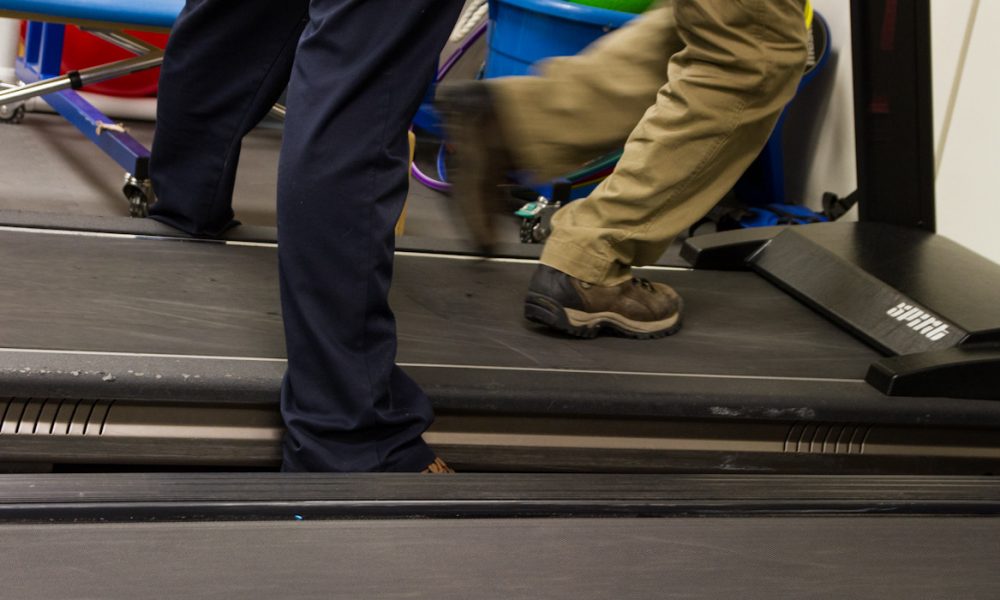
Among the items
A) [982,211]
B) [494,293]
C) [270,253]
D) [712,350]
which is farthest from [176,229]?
[982,211]

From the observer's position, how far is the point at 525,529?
1.15m

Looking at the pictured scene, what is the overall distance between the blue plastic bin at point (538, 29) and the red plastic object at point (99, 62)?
1.21m

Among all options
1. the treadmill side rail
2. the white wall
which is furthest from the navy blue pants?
the white wall

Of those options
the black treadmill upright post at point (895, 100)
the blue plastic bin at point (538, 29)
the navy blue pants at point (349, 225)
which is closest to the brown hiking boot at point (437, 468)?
the navy blue pants at point (349, 225)

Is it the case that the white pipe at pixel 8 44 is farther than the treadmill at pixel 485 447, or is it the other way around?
the white pipe at pixel 8 44

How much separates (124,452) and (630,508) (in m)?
0.61

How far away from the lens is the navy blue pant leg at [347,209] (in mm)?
1202

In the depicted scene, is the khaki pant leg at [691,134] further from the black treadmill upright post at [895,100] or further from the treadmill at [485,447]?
the black treadmill upright post at [895,100]

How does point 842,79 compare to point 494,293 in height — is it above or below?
above

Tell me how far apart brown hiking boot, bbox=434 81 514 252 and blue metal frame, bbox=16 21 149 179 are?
1088 millimetres

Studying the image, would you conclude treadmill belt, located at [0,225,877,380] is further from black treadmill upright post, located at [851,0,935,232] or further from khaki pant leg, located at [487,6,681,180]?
black treadmill upright post, located at [851,0,935,232]

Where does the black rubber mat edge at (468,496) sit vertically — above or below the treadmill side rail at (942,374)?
below

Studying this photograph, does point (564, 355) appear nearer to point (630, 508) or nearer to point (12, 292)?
point (630, 508)

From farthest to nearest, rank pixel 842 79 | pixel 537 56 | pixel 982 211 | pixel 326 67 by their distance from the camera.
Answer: pixel 842 79 < pixel 537 56 < pixel 982 211 < pixel 326 67
